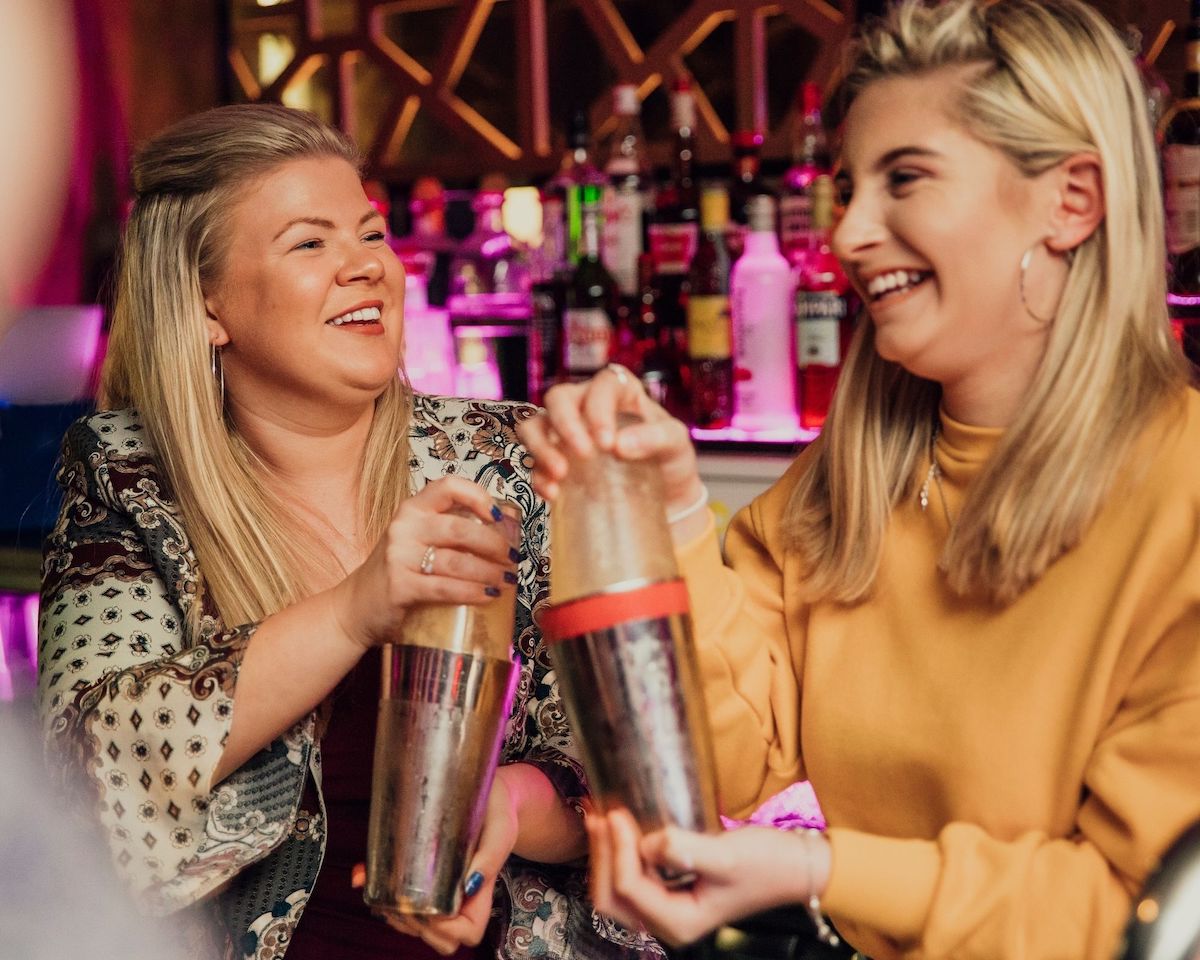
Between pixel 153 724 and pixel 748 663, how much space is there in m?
0.51

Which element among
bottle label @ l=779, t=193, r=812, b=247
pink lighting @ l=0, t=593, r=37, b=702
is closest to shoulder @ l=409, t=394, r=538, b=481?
bottle label @ l=779, t=193, r=812, b=247

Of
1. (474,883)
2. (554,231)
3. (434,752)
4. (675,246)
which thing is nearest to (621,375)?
(434,752)

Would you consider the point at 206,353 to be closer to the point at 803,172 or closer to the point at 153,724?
Answer: the point at 153,724

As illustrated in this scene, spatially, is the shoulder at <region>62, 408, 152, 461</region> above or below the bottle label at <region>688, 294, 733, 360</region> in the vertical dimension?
below

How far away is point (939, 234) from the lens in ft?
3.20

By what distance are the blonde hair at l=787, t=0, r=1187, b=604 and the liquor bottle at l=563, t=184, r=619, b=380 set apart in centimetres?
125

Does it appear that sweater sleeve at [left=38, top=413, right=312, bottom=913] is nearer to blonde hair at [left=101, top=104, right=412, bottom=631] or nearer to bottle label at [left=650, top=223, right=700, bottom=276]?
blonde hair at [left=101, top=104, right=412, bottom=631]

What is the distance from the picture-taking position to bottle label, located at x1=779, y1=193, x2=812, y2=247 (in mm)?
2191

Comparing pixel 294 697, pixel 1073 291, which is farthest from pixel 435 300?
pixel 1073 291

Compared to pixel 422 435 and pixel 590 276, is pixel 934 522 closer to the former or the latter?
pixel 422 435

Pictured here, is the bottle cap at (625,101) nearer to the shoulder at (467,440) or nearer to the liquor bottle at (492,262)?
the liquor bottle at (492,262)

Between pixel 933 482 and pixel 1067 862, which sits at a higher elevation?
pixel 933 482

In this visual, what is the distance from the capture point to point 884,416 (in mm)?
1177

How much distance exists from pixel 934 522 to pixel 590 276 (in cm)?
136
